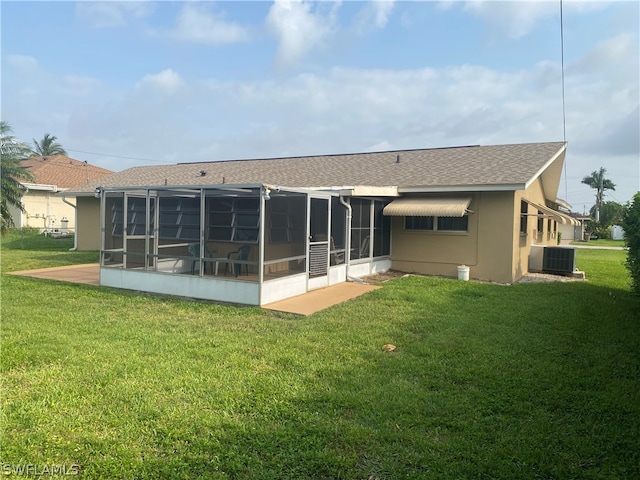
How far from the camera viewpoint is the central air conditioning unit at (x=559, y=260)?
14.3m

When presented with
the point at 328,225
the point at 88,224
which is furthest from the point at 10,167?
the point at 328,225

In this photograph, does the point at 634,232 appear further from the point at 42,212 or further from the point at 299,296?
the point at 42,212

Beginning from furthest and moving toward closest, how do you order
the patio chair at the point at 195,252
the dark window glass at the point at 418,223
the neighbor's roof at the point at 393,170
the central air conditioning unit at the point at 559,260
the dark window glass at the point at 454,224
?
1. the central air conditioning unit at the point at 559,260
2. the dark window glass at the point at 418,223
3. the dark window glass at the point at 454,224
4. the neighbor's roof at the point at 393,170
5. the patio chair at the point at 195,252

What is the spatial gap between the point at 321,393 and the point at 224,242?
6.74m

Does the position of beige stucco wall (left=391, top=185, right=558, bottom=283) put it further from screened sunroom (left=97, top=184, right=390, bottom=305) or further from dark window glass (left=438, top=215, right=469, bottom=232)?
screened sunroom (left=97, top=184, right=390, bottom=305)

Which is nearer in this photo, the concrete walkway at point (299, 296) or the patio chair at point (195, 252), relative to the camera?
the concrete walkway at point (299, 296)

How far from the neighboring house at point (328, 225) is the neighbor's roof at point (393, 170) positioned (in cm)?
6

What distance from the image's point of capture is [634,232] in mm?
8750

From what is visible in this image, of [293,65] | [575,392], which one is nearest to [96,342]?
[575,392]

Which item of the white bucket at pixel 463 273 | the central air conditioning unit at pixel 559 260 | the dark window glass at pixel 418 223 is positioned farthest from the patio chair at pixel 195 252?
the central air conditioning unit at pixel 559 260

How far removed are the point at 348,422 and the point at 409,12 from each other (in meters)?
9.57

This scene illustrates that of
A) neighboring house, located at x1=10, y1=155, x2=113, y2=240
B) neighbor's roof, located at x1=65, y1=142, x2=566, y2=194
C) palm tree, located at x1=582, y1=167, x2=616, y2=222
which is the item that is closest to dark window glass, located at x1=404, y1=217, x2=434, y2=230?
neighbor's roof, located at x1=65, y1=142, x2=566, y2=194

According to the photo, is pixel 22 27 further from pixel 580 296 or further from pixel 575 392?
pixel 580 296

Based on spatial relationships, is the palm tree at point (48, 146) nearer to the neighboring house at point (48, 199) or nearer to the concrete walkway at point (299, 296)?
the neighboring house at point (48, 199)
